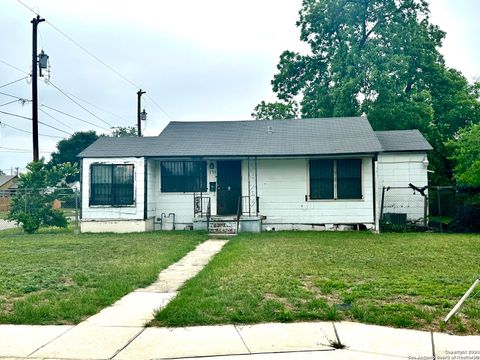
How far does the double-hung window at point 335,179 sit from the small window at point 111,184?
664cm

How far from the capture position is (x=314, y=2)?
86.5ft

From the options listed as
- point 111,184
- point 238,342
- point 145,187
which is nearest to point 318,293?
point 238,342

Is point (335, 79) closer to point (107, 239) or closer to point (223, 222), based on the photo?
point (223, 222)

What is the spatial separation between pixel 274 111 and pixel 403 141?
2098cm

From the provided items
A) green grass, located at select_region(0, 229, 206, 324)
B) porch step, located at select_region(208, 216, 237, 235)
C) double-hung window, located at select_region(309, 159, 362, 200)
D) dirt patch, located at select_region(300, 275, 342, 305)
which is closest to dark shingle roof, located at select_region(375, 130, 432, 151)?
double-hung window, located at select_region(309, 159, 362, 200)

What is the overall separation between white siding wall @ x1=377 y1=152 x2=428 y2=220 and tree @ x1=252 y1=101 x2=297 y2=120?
18.7m

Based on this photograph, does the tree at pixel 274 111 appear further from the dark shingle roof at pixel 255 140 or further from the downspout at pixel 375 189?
the downspout at pixel 375 189

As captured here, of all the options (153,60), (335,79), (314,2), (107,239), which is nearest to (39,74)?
(153,60)

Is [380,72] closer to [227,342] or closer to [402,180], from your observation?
[402,180]

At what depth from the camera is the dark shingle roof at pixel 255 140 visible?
47.6 ft

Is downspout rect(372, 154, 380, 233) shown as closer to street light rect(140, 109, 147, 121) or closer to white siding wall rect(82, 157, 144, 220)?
white siding wall rect(82, 157, 144, 220)

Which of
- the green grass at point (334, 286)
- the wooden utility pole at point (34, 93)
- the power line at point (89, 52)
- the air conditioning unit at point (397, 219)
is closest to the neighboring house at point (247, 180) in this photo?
the air conditioning unit at point (397, 219)

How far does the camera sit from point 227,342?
3.95 metres

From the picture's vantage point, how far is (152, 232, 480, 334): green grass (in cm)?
464
